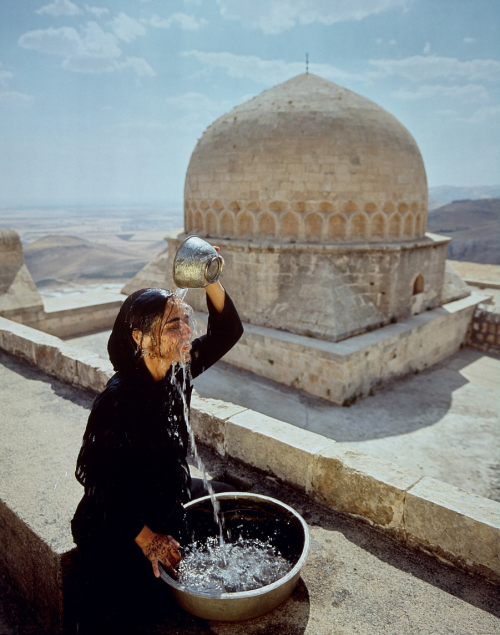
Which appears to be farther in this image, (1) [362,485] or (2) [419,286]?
(2) [419,286]

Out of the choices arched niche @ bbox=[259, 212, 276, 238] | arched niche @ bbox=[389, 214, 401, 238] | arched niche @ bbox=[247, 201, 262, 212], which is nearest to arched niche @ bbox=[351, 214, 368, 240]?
arched niche @ bbox=[389, 214, 401, 238]

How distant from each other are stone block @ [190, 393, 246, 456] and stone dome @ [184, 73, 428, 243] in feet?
18.7

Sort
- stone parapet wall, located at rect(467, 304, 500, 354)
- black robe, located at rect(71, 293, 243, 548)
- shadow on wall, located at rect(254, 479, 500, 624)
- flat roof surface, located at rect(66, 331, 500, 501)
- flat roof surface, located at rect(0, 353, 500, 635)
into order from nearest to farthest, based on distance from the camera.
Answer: black robe, located at rect(71, 293, 243, 548) < flat roof surface, located at rect(0, 353, 500, 635) < shadow on wall, located at rect(254, 479, 500, 624) < flat roof surface, located at rect(66, 331, 500, 501) < stone parapet wall, located at rect(467, 304, 500, 354)

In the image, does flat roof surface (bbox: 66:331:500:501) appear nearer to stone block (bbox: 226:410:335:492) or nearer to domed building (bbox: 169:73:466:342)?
domed building (bbox: 169:73:466:342)

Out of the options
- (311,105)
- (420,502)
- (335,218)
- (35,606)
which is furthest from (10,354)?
(311,105)

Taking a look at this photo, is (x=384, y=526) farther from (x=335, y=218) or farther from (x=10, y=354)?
(x=335, y=218)

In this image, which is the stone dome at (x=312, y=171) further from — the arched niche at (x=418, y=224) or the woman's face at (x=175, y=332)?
the woman's face at (x=175, y=332)

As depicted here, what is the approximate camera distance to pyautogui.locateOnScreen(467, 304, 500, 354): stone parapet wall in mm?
10242

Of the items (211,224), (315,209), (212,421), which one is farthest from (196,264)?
(211,224)

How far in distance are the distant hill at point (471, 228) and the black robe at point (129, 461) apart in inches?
1119

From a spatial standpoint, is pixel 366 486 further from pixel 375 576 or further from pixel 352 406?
pixel 352 406

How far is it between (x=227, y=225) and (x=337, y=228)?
83.8 inches

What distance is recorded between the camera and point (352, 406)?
732cm

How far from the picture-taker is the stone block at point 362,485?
2.32 metres
